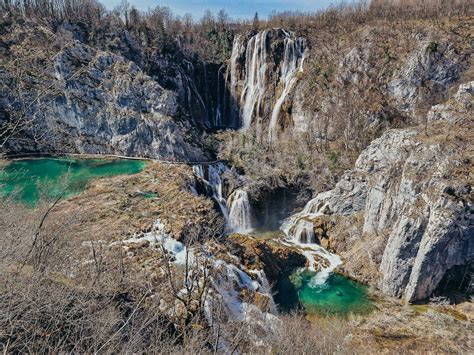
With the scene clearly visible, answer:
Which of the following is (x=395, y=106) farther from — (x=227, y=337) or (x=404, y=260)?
(x=227, y=337)

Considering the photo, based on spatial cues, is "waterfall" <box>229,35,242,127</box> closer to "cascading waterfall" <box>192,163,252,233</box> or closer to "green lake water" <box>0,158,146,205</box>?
"cascading waterfall" <box>192,163,252,233</box>

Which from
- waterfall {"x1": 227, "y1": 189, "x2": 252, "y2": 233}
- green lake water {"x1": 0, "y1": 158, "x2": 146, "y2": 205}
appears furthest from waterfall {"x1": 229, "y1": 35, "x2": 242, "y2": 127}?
waterfall {"x1": 227, "y1": 189, "x2": 252, "y2": 233}

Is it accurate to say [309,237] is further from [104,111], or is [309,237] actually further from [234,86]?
[104,111]

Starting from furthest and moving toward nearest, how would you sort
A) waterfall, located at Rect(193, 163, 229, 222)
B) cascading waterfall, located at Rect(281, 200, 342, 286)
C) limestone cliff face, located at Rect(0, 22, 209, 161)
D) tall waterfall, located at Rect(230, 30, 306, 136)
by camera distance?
tall waterfall, located at Rect(230, 30, 306, 136) < limestone cliff face, located at Rect(0, 22, 209, 161) < waterfall, located at Rect(193, 163, 229, 222) < cascading waterfall, located at Rect(281, 200, 342, 286)

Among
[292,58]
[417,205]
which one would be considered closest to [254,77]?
[292,58]

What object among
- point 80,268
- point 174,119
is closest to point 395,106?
point 174,119

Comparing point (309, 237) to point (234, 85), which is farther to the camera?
point (234, 85)

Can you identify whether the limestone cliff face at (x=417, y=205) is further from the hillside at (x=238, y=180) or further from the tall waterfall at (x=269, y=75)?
the tall waterfall at (x=269, y=75)
